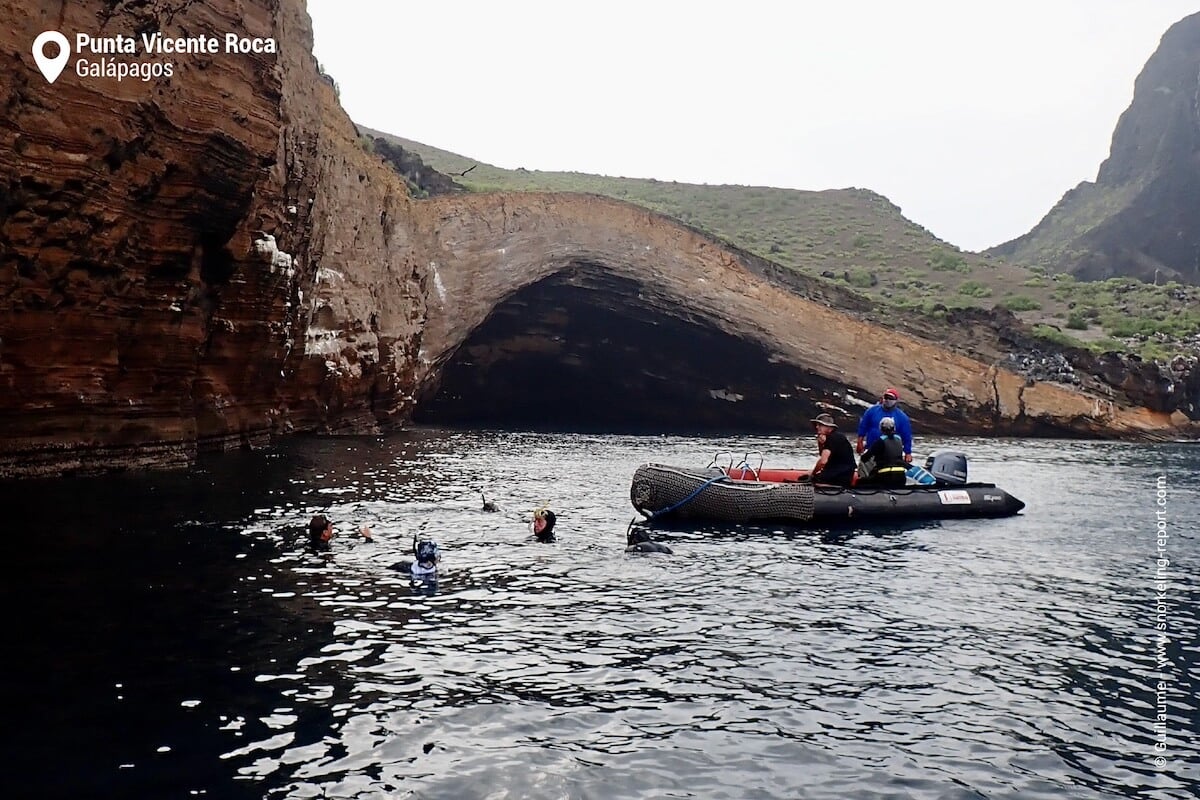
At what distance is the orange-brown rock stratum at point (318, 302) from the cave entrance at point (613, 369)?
13cm

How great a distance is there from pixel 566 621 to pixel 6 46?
1388 centimetres

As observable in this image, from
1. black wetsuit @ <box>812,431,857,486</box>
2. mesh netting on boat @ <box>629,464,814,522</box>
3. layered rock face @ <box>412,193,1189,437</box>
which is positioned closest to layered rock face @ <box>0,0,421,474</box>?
mesh netting on boat @ <box>629,464,814,522</box>

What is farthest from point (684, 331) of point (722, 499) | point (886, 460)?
point (722, 499)

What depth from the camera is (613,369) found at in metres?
47.7

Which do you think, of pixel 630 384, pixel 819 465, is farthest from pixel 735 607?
pixel 630 384

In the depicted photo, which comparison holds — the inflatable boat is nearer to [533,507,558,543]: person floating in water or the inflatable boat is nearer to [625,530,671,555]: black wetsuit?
[625,530,671,555]: black wetsuit

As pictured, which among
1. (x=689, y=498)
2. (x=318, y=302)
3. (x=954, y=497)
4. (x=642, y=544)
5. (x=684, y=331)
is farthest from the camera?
(x=684, y=331)

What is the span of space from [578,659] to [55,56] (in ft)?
48.7

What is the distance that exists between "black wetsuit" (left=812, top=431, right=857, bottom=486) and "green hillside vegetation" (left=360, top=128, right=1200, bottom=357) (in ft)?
115

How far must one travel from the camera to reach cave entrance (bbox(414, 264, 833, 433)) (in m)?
43.5

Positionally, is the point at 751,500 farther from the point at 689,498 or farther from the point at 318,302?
the point at 318,302

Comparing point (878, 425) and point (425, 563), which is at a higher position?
point (878, 425)

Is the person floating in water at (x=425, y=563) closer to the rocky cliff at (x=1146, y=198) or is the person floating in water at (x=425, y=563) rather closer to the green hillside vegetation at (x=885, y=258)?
the green hillside vegetation at (x=885, y=258)

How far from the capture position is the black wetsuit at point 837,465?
1780 cm
